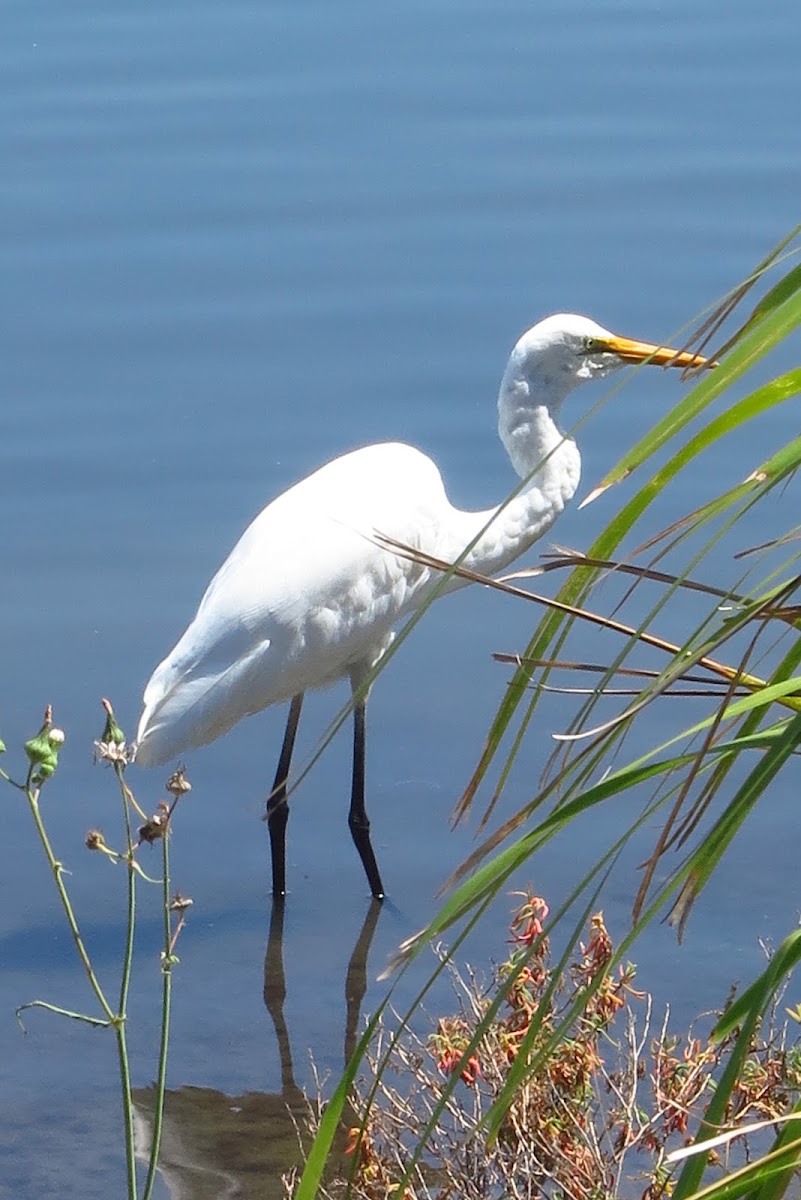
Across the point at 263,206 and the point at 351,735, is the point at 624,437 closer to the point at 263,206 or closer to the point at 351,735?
the point at 351,735

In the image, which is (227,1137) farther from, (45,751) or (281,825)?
(45,751)

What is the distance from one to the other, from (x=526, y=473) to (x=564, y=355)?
319mm

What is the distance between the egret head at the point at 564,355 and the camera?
13.1 feet

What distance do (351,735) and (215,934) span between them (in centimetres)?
90

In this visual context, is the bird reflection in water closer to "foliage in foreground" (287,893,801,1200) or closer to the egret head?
"foliage in foreground" (287,893,801,1200)

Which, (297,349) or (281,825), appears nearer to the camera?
(281,825)

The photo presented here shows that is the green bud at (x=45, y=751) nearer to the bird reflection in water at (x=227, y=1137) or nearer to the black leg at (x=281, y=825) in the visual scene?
the bird reflection in water at (x=227, y=1137)

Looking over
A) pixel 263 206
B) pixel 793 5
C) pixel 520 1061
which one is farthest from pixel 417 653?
pixel 793 5

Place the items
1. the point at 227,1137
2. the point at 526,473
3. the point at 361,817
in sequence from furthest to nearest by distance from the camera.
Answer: the point at 526,473, the point at 361,817, the point at 227,1137

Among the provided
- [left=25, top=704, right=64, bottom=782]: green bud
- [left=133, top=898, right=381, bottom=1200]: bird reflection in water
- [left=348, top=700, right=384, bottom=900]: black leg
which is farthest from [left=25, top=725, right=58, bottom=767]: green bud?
[left=348, top=700, right=384, bottom=900]: black leg

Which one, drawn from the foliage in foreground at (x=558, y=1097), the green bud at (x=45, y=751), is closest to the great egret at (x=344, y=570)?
the foliage in foreground at (x=558, y=1097)

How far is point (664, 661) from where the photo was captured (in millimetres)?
4629

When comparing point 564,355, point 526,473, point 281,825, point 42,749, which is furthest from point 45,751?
point 526,473

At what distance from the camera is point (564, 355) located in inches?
158
